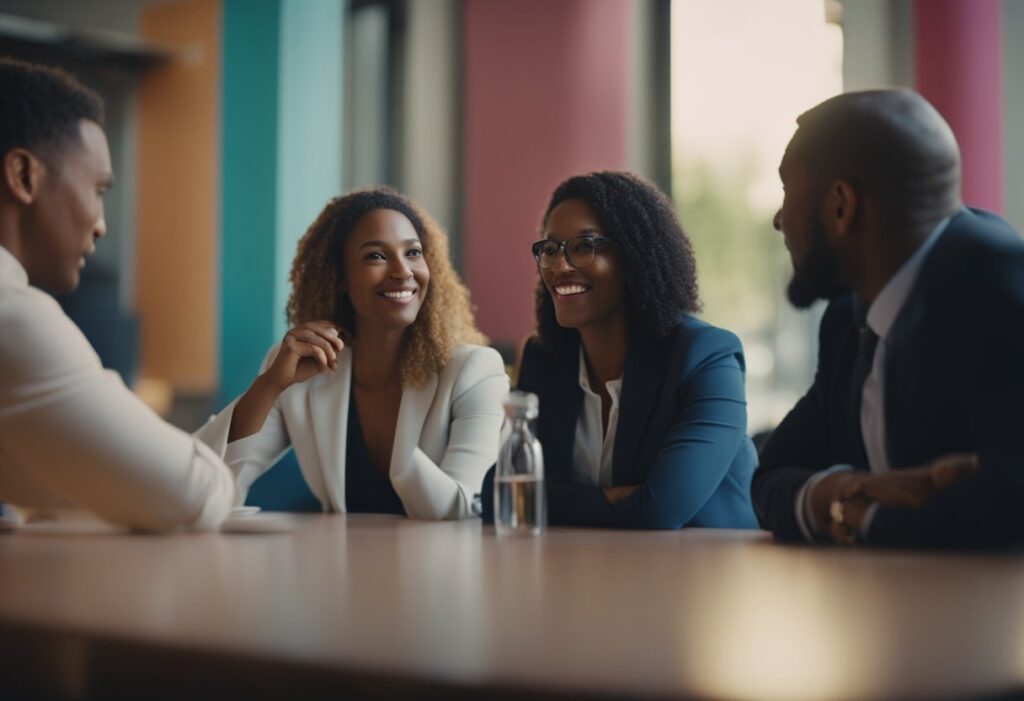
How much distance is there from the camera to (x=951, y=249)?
160cm

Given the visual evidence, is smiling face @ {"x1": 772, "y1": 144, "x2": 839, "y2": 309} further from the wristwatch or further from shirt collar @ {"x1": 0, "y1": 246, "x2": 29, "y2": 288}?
shirt collar @ {"x1": 0, "y1": 246, "x2": 29, "y2": 288}

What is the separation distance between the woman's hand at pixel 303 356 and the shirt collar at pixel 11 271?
3.07ft

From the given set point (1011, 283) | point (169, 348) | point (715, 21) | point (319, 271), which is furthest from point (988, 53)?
point (169, 348)

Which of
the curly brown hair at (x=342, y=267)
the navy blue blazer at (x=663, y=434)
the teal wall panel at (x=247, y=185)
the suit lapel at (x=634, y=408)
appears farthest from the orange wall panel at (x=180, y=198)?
the suit lapel at (x=634, y=408)

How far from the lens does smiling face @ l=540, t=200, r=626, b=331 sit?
2557 millimetres

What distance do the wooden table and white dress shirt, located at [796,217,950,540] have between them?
0.47 ft

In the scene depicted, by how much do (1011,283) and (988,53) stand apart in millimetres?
2680

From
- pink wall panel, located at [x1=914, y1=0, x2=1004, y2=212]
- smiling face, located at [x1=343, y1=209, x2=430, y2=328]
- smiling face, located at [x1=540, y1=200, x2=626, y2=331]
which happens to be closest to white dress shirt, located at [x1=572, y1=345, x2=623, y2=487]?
smiling face, located at [x1=540, y1=200, x2=626, y2=331]

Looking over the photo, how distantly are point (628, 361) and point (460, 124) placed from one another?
3.50 metres

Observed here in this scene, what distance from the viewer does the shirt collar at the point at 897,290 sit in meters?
1.66

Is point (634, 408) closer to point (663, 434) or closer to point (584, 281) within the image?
point (663, 434)

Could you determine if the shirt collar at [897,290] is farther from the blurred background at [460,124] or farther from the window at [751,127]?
the window at [751,127]

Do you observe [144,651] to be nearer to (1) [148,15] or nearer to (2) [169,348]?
(2) [169,348]

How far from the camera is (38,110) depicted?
Result: 176cm
